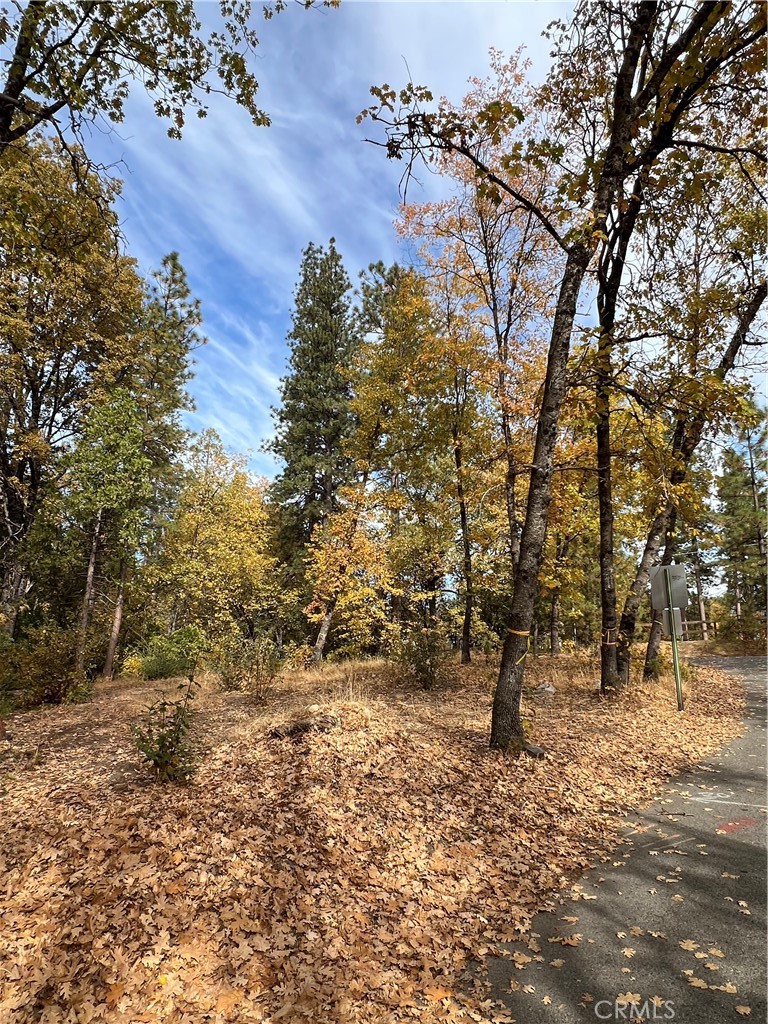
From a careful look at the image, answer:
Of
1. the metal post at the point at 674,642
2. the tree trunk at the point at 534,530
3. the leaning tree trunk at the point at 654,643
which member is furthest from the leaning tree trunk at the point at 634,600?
the tree trunk at the point at 534,530

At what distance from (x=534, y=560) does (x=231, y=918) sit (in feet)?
16.7

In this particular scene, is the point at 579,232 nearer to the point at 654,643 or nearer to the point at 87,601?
the point at 654,643

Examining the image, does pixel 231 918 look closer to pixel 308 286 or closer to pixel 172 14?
pixel 172 14

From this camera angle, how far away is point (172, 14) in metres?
5.46

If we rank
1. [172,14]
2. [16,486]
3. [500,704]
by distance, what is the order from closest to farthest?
[172,14] → [500,704] → [16,486]

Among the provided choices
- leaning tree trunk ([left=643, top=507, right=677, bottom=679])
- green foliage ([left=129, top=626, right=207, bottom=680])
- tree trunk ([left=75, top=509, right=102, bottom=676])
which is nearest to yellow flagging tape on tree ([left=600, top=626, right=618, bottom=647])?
leaning tree trunk ([left=643, top=507, right=677, bottom=679])

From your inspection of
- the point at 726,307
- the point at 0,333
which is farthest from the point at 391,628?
the point at 0,333

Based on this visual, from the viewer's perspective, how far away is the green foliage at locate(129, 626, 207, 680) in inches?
639

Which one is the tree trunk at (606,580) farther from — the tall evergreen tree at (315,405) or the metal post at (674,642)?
the tall evergreen tree at (315,405)

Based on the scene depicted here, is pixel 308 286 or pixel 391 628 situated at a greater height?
pixel 308 286

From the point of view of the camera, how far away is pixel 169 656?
16.5 metres

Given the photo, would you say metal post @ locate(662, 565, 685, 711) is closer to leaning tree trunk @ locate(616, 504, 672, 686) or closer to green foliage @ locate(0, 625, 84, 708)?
leaning tree trunk @ locate(616, 504, 672, 686)

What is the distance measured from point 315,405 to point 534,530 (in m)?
18.3

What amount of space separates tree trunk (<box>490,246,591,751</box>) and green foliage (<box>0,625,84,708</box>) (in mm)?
9898
